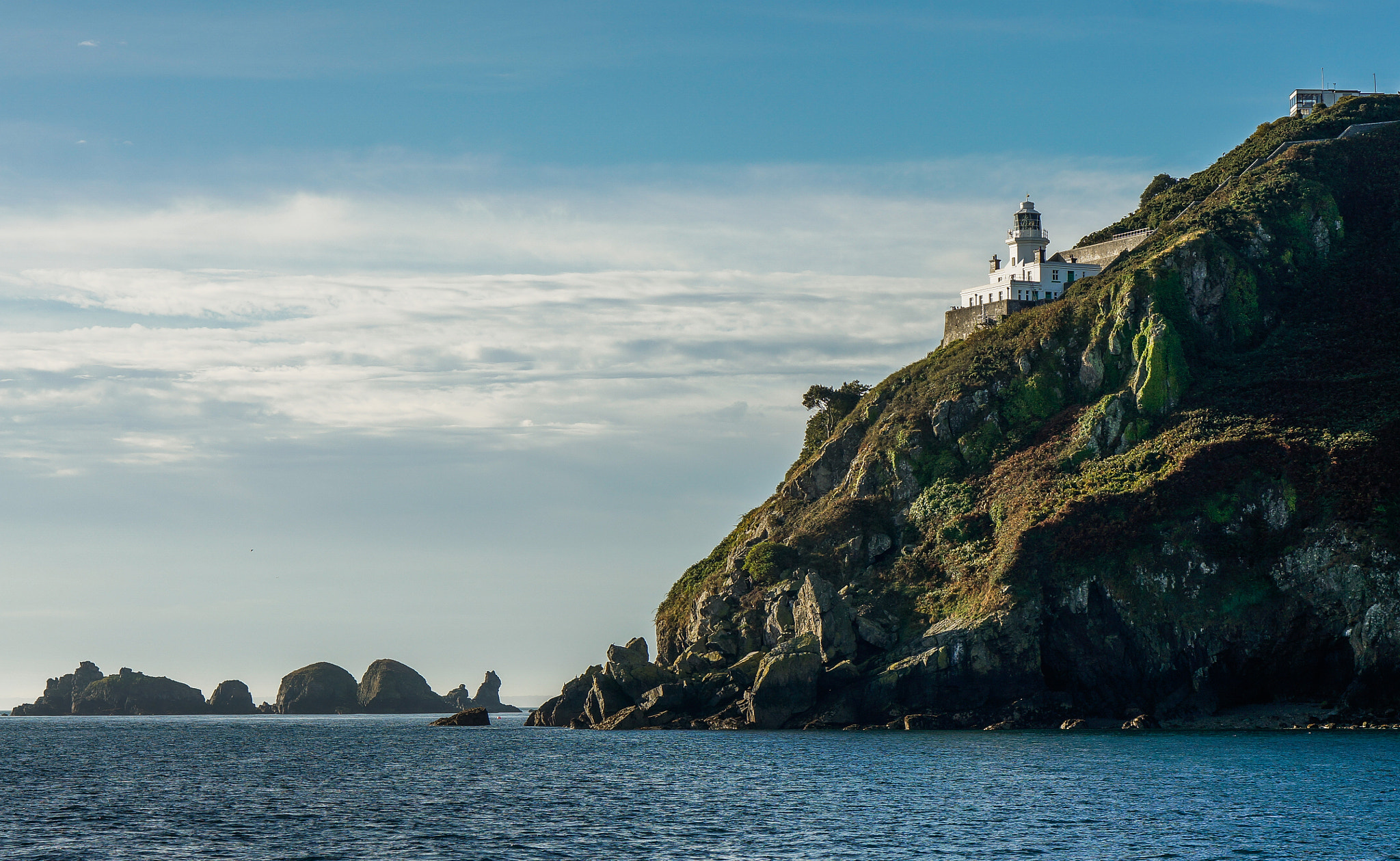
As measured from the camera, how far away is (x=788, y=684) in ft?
334

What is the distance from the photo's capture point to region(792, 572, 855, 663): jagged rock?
102750 mm

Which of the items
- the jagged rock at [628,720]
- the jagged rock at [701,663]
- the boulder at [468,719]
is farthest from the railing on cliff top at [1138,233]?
the boulder at [468,719]

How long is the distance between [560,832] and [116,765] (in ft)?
174

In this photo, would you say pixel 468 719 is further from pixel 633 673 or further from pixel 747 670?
pixel 747 670

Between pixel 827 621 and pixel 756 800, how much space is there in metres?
43.8

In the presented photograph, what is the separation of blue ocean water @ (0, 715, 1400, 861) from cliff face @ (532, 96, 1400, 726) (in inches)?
275

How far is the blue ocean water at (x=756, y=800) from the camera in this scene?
47875 mm

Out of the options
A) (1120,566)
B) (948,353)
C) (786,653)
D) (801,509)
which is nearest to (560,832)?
(786,653)

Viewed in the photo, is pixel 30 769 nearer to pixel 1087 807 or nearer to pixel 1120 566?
pixel 1087 807

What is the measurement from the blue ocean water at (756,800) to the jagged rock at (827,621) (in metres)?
8.48

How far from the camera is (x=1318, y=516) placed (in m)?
93.1

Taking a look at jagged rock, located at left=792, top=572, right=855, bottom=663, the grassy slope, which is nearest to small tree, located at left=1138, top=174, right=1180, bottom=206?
the grassy slope

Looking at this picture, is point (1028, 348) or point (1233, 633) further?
point (1028, 348)

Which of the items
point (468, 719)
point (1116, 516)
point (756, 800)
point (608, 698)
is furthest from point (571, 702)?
point (756, 800)
